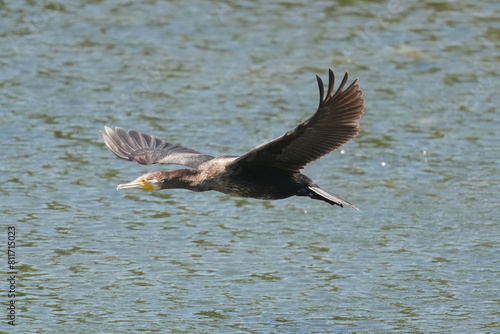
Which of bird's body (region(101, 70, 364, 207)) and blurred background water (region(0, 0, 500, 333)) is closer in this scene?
bird's body (region(101, 70, 364, 207))

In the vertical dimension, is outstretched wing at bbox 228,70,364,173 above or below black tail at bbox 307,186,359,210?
above

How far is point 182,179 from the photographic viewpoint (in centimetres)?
1010

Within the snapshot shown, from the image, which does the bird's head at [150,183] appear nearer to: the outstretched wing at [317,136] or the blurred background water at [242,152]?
the blurred background water at [242,152]

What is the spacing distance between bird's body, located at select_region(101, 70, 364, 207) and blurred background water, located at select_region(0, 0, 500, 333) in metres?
→ 0.85

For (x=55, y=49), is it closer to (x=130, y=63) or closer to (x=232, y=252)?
(x=130, y=63)

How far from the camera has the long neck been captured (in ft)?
32.7

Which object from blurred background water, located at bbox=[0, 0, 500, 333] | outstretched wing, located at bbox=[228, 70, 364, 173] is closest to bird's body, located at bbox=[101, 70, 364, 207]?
outstretched wing, located at bbox=[228, 70, 364, 173]

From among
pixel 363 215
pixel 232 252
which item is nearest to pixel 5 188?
pixel 232 252

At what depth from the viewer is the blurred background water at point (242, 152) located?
31.9 feet

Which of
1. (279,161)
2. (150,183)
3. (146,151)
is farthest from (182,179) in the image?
(279,161)

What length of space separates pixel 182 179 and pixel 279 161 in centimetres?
121

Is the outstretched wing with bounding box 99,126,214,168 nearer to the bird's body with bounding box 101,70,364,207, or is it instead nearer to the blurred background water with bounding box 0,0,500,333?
the bird's body with bounding box 101,70,364,207

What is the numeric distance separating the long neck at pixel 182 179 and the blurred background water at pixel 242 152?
0.78 meters

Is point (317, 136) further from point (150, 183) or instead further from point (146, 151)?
point (146, 151)
